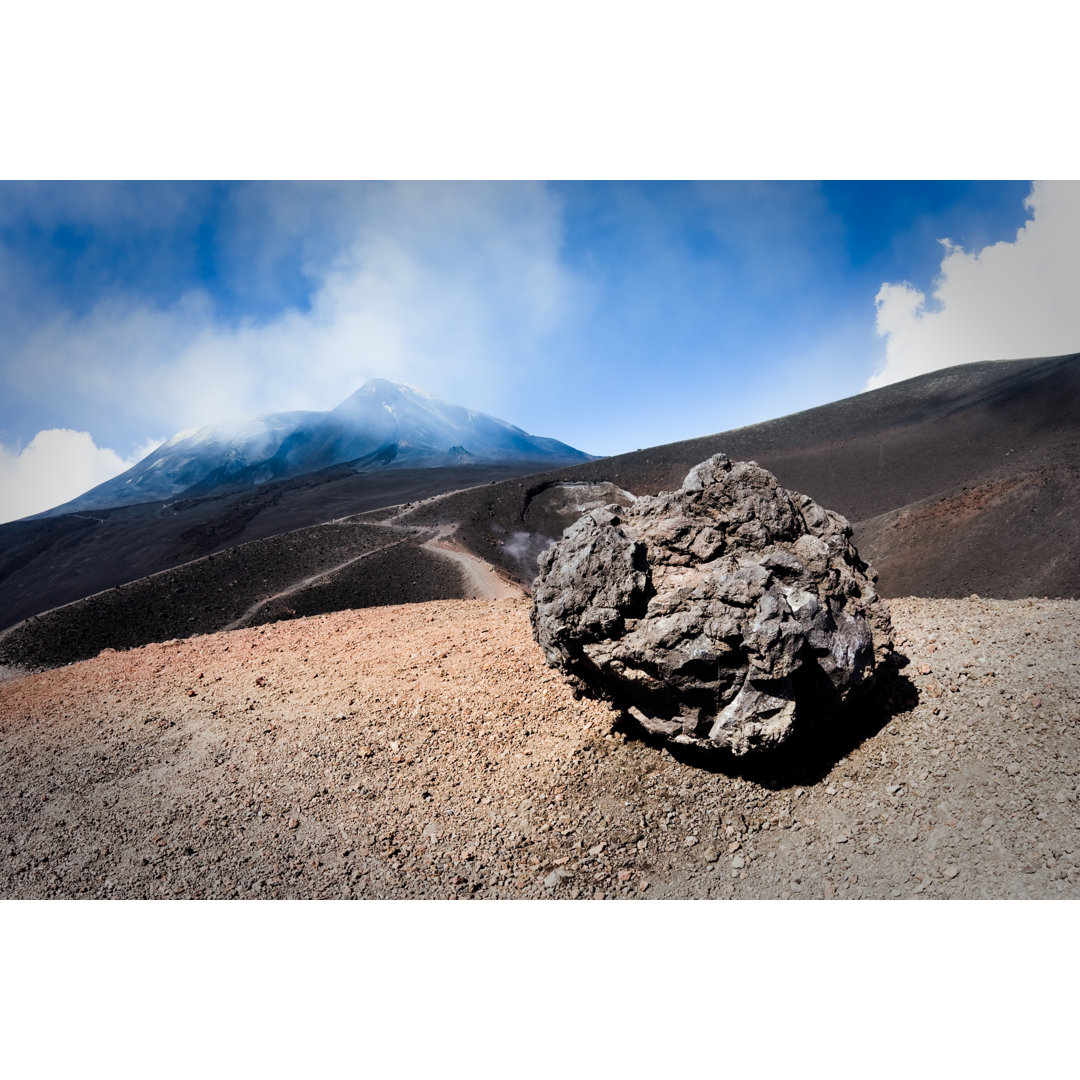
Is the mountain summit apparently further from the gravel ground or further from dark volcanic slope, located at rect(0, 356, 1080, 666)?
the gravel ground

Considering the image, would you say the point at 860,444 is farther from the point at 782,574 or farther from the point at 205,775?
the point at 205,775

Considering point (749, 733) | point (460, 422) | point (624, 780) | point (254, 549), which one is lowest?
point (624, 780)

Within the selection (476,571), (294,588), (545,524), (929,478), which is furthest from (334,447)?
(929,478)

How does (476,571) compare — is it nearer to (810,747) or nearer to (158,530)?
(810,747)

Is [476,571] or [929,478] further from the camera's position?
[929,478]

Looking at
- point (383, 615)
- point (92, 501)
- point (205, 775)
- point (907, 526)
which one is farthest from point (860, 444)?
point (92, 501)

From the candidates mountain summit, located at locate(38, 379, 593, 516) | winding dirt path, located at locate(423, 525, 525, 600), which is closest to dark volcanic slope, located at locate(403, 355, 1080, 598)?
winding dirt path, located at locate(423, 525, 525, 600)
